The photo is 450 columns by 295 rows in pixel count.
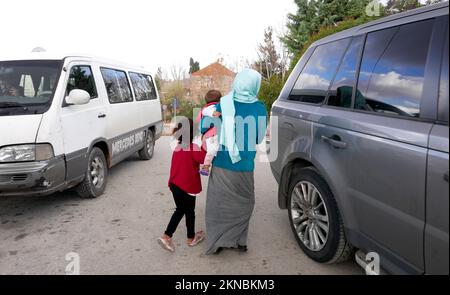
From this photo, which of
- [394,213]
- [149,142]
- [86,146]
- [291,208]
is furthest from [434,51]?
[149,142]

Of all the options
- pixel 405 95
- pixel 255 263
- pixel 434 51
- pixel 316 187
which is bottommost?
pixel 255 263

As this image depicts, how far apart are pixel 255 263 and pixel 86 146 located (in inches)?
106

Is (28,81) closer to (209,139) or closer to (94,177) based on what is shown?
(94,177)

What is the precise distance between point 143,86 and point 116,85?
1522 millimetres

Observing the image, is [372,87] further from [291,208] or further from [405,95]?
[291,208]

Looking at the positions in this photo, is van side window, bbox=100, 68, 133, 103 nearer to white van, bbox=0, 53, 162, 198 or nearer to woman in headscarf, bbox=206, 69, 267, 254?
white van, bbox=0, 53, 162, 198

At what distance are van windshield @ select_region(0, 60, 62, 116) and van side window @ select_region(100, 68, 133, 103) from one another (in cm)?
101

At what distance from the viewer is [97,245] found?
3.20 m

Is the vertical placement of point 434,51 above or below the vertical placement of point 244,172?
above

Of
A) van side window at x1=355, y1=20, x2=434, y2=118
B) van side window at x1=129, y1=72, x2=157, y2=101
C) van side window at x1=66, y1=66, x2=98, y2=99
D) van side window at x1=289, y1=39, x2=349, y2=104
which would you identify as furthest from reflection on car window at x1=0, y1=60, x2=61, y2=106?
van side window at x1=355, y1=20, x2=434, y2=118

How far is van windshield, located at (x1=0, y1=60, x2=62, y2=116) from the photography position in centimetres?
361

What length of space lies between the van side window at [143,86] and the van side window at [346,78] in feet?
14.6

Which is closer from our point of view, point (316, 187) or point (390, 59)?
point (390, 59)

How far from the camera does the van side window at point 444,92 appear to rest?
64.1 inches
